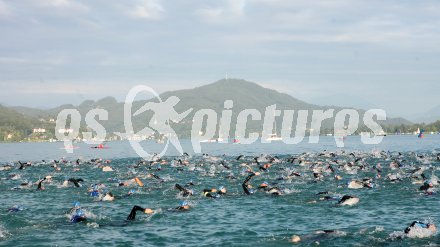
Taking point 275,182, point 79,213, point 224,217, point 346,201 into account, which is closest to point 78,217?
point 79,213

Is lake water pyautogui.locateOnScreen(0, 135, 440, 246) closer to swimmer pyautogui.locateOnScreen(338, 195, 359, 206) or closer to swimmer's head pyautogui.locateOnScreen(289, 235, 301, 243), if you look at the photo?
swimmer's head pyautogui.locateOnScreen(289, 235, 301, 243)

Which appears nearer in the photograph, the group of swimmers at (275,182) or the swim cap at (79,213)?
the swim cap at (79,213)

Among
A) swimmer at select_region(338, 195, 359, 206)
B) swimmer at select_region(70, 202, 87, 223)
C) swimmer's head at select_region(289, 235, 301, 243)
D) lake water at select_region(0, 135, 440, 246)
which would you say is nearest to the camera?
swimmer's head at select_region(289, 235, 301, 243)

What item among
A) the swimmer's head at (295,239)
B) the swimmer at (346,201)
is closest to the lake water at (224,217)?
the swimmer's head at (295,239)

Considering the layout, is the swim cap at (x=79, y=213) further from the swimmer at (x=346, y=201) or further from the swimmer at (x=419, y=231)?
the swimmer at (x=419, y=231)

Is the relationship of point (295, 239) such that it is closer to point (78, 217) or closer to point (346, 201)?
point (346, 201)

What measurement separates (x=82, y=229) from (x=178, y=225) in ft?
13.3

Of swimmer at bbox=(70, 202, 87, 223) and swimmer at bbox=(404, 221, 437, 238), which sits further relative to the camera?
swimmer at bbox=(70, 202, 87, 223)

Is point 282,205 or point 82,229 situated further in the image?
point 282,205

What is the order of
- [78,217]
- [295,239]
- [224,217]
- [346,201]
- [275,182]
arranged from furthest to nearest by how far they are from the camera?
[275,182] < [346,201] < [224,217] < [78,217] < [295,239]

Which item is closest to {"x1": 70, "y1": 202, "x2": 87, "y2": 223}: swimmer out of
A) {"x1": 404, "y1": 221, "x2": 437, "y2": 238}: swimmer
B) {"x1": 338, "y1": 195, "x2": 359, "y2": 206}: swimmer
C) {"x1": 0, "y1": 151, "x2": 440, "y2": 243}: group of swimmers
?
{"x1": 0, "y1": 151, "x2": 440, "y2": 243}: group of swimmers

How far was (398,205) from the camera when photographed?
2694 centimetres

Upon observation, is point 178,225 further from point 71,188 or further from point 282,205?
point 71,188


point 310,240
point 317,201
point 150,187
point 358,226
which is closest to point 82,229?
point 310,240
